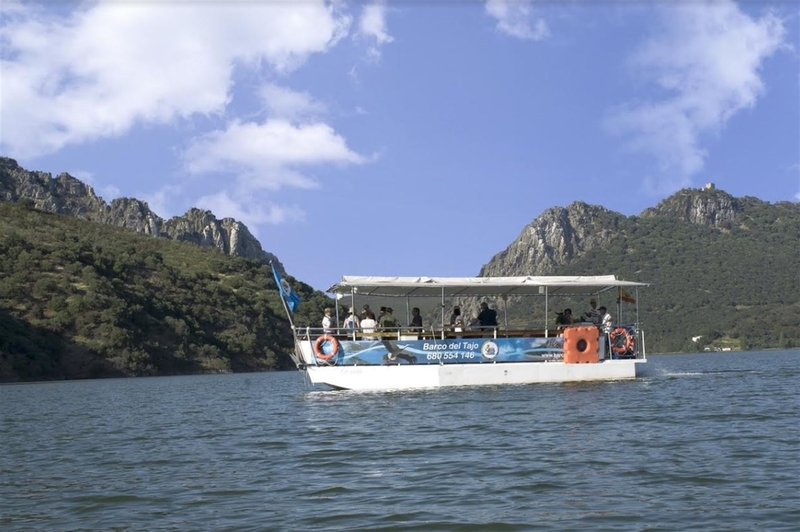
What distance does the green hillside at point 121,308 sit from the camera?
7994 cm

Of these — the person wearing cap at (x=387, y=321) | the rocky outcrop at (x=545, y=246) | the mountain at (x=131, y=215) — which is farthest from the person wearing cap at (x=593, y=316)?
the rocky outcrop at (x=545, y=246)

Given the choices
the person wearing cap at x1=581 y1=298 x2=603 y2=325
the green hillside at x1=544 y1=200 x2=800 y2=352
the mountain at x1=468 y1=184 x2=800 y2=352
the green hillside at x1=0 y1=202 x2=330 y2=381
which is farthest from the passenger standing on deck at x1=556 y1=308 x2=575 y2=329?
the green hillside at x1=544 y1=200 x2=800 y2=352

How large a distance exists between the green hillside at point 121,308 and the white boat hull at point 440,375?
52126 millimetres

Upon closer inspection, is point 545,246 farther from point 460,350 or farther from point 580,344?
point 460,350

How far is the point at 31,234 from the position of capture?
4008 inches

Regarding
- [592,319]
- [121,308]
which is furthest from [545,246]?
[592,319]

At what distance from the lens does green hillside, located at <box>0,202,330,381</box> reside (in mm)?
79938

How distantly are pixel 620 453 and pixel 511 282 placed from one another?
14740mm

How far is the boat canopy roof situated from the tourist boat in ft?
0.11

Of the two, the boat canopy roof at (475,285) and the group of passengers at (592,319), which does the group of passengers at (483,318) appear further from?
the group of passengers at (592,319)

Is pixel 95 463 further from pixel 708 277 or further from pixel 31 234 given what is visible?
pixel 708 277

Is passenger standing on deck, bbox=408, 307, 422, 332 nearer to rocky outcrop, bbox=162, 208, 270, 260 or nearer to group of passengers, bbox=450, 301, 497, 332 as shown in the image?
group of passengers, bbox=450, 301, 497, 332

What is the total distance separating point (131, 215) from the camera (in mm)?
184250

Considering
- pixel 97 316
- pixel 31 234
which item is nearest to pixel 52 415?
pixel 97 316
